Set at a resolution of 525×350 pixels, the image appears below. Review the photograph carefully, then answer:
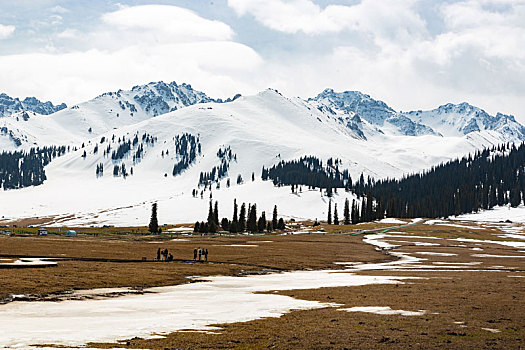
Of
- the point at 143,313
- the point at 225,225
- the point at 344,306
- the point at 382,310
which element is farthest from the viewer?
the point at 225,225

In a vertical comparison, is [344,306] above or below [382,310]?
below

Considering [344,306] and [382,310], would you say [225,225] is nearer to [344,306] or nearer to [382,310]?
[344,306]

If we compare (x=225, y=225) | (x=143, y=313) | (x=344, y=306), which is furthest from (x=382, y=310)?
(x=225, y=225)

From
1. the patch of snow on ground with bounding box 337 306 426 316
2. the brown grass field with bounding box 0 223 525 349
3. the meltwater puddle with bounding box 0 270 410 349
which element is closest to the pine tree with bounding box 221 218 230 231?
the brown grass field with bounding box 0 223 525 349

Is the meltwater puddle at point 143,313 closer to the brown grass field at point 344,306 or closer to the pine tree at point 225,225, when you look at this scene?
the brown grass field at point 344,306

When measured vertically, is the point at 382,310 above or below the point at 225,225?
above

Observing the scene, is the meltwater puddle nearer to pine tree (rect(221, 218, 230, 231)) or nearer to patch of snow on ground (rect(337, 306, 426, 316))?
patch of snow on ground (rect(337, 306, 426, 316))

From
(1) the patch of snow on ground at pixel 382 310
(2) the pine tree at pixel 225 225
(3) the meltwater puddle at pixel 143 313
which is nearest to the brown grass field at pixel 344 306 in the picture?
(1) the patch of snow on ground at pixel 382 310

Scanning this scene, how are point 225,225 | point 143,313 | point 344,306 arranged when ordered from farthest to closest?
point 225,225 → point 344,306 → point 143,313

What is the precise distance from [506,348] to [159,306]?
21.1 m

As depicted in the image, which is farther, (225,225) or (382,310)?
(225,225)

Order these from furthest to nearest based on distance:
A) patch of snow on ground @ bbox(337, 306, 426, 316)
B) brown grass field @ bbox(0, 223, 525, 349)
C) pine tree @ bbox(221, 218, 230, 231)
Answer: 1. pine tree @ bbox(221, 218, 230, 231)
2. patch of snow on ground @ bbox(337, 306, 426, 316)
3. brown grass field @ bbox(0, 223, 525, 349)

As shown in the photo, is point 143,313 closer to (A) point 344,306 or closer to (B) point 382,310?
(A) point 344,306

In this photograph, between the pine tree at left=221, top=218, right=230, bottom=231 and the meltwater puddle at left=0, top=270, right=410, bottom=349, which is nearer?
the meltwater puddle at left=0, top=270, right=410, bottom=349
